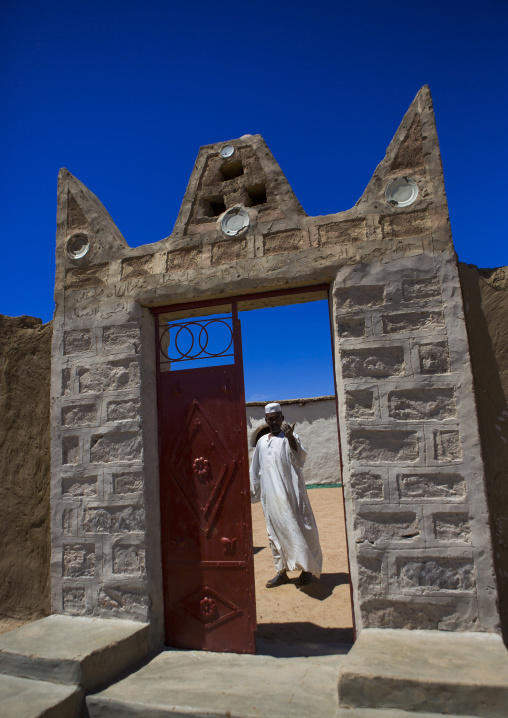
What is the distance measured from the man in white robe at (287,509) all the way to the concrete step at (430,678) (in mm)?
2354

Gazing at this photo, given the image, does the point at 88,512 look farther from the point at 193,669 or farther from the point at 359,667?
the point at 359,667

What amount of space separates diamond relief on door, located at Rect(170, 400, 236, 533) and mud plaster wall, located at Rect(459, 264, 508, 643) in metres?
1.62

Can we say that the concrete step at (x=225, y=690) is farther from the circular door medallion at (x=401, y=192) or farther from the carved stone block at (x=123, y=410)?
the circular door medallion at (x=401, y=192)

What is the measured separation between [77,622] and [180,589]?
70 centimetres

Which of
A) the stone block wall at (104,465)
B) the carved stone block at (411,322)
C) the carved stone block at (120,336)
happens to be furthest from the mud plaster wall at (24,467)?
the carved stone block at (411,322)

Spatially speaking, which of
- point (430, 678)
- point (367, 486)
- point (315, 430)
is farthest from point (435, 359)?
point (315, 430)

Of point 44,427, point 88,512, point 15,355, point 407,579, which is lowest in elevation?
point 407,579

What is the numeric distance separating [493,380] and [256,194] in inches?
83.4

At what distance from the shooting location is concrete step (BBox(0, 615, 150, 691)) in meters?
2.70

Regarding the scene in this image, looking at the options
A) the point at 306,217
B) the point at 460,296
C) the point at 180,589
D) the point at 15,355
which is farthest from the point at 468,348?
the point at 15,355

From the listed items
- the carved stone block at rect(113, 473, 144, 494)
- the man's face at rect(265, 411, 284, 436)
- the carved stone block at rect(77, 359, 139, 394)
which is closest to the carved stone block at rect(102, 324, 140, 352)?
the carved stone block at rect(77, 359, 139, 394)

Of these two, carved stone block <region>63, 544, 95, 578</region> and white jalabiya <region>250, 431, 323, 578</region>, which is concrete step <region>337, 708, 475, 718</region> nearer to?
carved stone block <region>63, 544, 95, 578</region>

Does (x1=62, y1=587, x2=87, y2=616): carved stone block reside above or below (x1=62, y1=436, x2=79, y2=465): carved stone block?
below

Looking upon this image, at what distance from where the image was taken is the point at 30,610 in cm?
353
